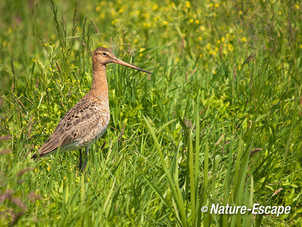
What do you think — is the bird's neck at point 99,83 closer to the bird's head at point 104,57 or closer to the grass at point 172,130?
the bird's head at point 104,57

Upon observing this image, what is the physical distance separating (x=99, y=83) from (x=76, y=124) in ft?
1.90

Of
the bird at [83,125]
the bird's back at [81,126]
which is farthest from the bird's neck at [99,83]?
the bird's back at [81,126]

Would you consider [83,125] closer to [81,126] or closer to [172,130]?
[81,126]

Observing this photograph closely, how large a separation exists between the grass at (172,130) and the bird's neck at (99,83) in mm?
227

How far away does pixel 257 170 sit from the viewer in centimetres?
416

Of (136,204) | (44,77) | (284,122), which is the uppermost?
(44,77)

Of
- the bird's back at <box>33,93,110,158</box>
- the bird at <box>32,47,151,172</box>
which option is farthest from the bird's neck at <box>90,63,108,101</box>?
the bird's back at <box>33,93,110,158</box>

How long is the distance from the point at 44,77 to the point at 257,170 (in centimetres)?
238

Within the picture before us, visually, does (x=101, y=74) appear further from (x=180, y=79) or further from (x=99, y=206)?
(x=99, y=206)

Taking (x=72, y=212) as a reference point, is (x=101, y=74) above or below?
above

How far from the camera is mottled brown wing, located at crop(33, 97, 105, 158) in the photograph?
4375mm

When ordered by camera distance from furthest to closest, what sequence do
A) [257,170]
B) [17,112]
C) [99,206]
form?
[17,112] → [257,170] → [99,206]

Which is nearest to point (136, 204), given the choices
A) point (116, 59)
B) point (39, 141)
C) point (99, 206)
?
point (99, 206)

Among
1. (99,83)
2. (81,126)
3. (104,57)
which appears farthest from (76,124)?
(104,57)
